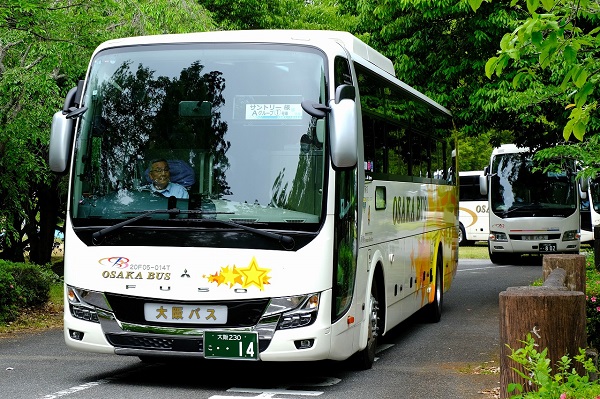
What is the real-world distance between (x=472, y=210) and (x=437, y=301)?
32197mm

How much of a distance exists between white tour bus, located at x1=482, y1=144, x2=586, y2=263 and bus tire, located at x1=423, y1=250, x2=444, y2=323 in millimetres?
15267

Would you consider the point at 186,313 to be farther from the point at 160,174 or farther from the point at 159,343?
the point at 160,174

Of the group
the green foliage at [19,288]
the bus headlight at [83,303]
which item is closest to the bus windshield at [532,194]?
the green foliage at [19,288]

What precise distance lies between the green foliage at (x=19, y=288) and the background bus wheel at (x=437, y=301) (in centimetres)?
588

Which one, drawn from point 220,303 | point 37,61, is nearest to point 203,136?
point 220,303

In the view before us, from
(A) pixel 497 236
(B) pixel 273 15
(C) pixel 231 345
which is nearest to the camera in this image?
(C) pixel 231 345

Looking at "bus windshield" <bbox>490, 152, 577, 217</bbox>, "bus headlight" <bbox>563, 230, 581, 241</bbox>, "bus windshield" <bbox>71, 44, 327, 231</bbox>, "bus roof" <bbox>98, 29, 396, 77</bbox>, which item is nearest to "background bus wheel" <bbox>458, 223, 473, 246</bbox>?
"bus windshield" <bbox>490, 152, 577, 217</bbox>

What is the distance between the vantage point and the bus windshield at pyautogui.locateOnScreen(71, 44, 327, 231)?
9.40 m

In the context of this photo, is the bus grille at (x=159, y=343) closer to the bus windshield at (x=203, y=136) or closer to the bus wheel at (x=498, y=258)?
the bus windshield at (x=203, y=136)

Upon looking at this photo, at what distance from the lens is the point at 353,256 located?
1009cm

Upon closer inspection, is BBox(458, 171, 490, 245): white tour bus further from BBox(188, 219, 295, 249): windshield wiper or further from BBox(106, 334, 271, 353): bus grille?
BBox(106, 334, 271, 353): bus grille

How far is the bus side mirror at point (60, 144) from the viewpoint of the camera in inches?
374

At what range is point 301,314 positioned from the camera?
363 inches

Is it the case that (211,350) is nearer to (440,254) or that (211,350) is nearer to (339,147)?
(339,147)
